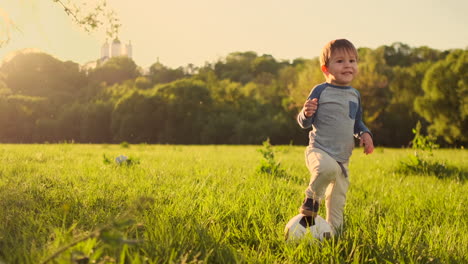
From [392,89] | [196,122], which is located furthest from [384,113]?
[196,122]

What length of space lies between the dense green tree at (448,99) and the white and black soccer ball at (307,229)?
142ft

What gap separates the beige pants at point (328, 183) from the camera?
291 centimetres

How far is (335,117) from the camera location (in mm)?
3105

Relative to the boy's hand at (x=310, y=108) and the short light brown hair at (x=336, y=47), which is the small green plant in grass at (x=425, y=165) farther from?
the boy's hand at (x=310, y=108)

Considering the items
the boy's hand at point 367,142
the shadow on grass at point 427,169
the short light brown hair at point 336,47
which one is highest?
the short light brown hair at point 336,47

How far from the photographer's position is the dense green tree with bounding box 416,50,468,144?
1571 inches

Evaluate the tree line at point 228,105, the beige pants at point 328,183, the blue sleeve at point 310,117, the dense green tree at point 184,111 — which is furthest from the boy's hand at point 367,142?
the dense green tree at point 184,111

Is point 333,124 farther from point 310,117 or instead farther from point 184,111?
point 184,111

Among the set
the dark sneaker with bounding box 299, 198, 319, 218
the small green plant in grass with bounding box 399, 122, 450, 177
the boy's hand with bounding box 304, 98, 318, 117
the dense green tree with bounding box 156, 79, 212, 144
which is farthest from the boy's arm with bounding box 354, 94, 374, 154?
the dense green tree with bounding box 156, 79, 212, 144

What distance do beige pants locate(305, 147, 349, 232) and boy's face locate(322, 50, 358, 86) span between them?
25.8 inches

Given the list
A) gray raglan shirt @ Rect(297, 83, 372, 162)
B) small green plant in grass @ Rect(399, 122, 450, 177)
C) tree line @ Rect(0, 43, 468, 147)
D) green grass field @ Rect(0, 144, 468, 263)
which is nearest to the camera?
green grass field @ Rect(0, 144, 468, 263)

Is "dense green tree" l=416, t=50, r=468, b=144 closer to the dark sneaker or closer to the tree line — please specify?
the tree line

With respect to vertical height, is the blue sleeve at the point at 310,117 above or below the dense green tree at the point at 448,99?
below

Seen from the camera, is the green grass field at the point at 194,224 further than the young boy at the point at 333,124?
No
